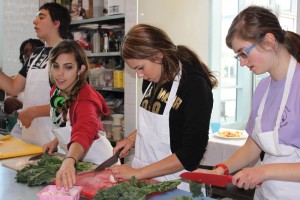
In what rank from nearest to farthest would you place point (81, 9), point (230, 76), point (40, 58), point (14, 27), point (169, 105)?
1. point (169, 105)
2. point (40, 58)
3. point (81, 9)
4. point (230, 76)
5. point (14, 27)

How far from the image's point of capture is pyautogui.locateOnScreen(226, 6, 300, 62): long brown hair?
1.56 m

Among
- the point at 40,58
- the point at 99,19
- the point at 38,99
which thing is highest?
the point at 99,19

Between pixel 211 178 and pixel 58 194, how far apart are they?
61 cm

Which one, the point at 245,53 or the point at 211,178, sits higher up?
the point at 245,53

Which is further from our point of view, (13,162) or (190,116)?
(13,162)

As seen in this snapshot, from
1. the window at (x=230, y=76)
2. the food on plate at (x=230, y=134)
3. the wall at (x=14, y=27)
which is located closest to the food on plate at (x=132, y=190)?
the food on plate at (x=230, y=134)

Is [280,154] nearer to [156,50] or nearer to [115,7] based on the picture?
[156,50]

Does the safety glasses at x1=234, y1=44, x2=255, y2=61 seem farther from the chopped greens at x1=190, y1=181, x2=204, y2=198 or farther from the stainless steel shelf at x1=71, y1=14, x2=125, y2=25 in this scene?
the stainless steel shelf at x1=71, y1=14, x2=125, y2=25

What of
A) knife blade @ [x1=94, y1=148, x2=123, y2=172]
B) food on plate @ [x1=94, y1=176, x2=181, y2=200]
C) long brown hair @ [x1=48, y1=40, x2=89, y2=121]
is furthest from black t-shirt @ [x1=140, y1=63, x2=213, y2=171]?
long brown hair @ [x1=48, y1=40, x2=89, y2=121]

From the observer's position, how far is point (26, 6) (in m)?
5.25

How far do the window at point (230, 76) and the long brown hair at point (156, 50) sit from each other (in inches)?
98.4

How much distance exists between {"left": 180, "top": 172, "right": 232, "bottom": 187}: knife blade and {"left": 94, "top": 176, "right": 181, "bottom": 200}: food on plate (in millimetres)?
117

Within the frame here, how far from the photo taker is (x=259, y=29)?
1.56 metres

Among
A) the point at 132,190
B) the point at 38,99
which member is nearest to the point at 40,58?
the point at 38,99
